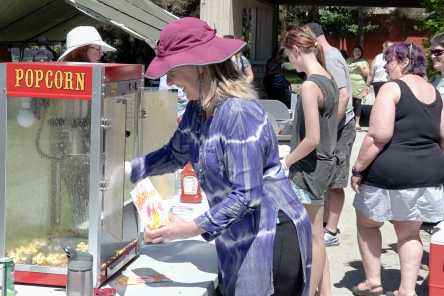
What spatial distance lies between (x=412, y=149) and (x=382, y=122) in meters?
0.24

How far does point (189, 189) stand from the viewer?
11.1 ft

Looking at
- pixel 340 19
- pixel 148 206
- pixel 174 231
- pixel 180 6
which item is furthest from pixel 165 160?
pixel 340 19

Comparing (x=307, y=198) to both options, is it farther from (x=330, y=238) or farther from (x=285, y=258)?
(x=330, y=238)

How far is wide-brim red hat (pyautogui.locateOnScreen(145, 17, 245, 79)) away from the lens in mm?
1921

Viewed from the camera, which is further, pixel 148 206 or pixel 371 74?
pixel 371 74

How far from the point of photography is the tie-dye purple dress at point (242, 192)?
191 cm

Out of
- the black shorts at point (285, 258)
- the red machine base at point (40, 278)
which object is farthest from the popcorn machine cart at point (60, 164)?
the black shorts at point (285, 258)

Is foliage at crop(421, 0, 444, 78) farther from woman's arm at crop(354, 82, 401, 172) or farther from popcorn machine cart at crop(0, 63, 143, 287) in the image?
popcorn machine cart at crop(0, 63, 143, 287)

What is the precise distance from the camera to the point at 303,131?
3.71 metres

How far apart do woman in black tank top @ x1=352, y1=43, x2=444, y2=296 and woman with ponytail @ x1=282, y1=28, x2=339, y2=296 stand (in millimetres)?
271

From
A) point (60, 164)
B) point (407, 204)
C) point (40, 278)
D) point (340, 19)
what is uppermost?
point (340, 19)

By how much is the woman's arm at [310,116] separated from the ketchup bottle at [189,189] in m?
0.63

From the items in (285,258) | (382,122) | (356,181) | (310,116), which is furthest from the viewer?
(356,181)

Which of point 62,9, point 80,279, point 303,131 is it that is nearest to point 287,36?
point 303,131
